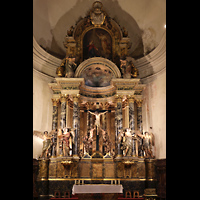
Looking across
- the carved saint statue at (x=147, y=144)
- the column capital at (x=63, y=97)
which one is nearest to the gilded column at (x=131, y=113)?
the carved saint statue at (x=147, y=144)

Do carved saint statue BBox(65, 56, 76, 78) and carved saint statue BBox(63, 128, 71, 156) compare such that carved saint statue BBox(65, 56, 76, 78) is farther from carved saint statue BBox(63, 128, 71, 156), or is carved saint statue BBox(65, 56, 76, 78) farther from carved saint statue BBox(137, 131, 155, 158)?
carved saint statue BBox(137, 131, 155, 158)

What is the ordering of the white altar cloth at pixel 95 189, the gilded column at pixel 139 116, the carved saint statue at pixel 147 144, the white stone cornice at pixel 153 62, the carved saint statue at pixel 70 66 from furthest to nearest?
the gilded column at pixel 139 116, the white stone cornice at pixel 153 62, the carved saint statue at pixel 70 66, the carved saint statue at pixel 147 144, the white altar cloth at pixel 95 189

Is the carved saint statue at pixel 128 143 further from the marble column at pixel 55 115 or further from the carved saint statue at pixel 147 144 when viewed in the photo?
the marble column at pixel 55 115

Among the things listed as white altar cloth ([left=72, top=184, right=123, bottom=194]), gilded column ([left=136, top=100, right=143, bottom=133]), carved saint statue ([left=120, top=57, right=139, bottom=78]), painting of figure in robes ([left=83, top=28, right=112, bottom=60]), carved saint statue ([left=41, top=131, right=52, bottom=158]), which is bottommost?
white altar cloth ([left=72, top=184, right=123, bottom=194])

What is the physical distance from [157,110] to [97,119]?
3797 millimetres

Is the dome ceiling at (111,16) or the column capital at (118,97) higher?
the dome ceiling at (111,16)

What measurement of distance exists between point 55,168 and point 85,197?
248cm

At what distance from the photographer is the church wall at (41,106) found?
50.6 ft

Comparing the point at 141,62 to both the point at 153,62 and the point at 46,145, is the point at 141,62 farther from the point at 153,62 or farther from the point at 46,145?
the point at 46,145

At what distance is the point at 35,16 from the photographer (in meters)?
16.5

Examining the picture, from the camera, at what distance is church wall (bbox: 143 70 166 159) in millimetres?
15094

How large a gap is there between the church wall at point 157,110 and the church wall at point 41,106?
20.8ft

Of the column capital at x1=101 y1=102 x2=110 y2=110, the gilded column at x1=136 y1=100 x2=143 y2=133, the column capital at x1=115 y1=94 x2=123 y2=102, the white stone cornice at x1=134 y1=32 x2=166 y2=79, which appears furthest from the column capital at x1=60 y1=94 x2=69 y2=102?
the white stone cornice at x1=134 y1=32 x2=166 y2=79

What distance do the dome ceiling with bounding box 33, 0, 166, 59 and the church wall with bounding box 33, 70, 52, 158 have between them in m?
2.40
